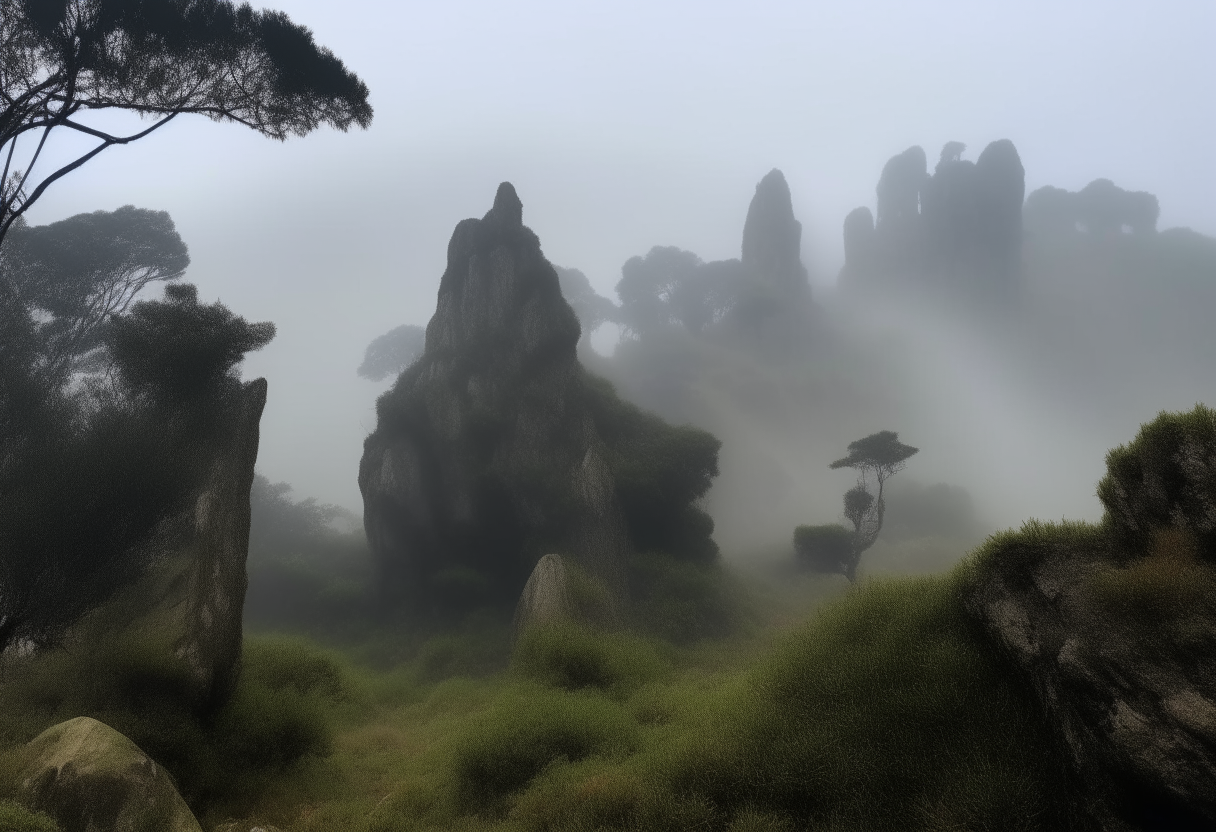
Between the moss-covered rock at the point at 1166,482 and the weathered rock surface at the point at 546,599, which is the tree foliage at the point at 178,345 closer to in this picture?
the weathered rock surface at the point at 546,599

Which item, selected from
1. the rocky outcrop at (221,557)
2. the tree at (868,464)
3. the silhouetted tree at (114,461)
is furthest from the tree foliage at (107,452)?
the tree at (868,464)

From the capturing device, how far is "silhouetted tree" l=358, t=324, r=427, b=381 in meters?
50.2

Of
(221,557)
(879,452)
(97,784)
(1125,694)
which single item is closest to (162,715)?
(221,557)

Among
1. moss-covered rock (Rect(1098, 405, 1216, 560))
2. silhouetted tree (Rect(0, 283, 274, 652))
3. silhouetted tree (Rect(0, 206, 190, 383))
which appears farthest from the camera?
silhouetted tree (Rect(0, 206, 190, 383))

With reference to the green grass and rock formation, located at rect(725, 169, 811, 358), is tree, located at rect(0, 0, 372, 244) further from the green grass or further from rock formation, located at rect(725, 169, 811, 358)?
rock formation, located at rect(725, 169, 811, 358)

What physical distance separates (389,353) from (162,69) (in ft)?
144

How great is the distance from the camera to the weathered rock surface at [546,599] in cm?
1405

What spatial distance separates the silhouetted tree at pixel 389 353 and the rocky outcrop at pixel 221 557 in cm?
4135

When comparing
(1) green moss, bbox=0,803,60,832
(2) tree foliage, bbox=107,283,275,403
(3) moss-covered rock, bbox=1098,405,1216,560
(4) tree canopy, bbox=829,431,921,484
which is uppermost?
(4) tree canopy, bbox=829,431,921,484

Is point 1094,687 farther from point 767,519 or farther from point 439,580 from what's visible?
point 767,519

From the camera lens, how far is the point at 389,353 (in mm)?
50688

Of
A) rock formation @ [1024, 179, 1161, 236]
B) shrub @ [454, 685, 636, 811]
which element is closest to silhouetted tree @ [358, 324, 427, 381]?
shrub @ [454, 685, 636, 811]

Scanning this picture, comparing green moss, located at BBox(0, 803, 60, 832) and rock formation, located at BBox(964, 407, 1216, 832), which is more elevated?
rock formation, located at BBox(964, 407, 1216, 832)

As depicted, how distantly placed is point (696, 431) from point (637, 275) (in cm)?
3270
